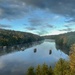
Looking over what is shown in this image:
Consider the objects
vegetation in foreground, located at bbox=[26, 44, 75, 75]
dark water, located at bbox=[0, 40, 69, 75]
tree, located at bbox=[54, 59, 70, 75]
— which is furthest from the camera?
dark water, located at bbox=[0, 40, 69, 75]

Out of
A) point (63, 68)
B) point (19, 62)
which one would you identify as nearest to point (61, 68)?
point (63, 68)

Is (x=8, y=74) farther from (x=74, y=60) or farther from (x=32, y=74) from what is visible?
(x=74, y=60)


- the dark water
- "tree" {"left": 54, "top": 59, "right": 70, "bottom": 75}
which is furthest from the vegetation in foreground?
the dark water

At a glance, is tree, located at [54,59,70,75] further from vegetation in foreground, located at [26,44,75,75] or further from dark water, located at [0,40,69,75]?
dark water, located at [0,40,69,75]

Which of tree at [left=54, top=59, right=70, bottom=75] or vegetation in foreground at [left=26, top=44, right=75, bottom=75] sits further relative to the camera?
tree at [left=54, top=59, right=70, bottom=75]

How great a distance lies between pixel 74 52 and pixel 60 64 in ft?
13.6

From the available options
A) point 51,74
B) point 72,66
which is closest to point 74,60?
point 72,66

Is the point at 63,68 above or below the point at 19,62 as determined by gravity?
above

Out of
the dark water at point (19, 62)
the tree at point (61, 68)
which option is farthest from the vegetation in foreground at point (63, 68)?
the dark water at point (19, 62)

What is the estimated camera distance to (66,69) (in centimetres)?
4091

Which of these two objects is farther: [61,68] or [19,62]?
[19,62]

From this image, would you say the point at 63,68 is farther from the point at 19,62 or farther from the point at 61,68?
the point at 19,62

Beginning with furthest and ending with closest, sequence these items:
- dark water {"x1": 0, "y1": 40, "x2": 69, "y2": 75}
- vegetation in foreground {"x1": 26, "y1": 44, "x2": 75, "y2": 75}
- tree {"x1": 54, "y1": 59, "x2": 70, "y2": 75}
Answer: dark water {"x1": 0, "y1": 40, "x2": 69, "y2": 75}, tree {"x1": 54, "y1": 59, "x2": 70, "y2": 75}, vegetation in foreground {"x1": 26, "y1": 44, "x2": 75, "y2": 75}

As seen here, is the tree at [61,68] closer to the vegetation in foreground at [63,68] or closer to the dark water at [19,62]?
the vegetation in foreground at [63,68]
